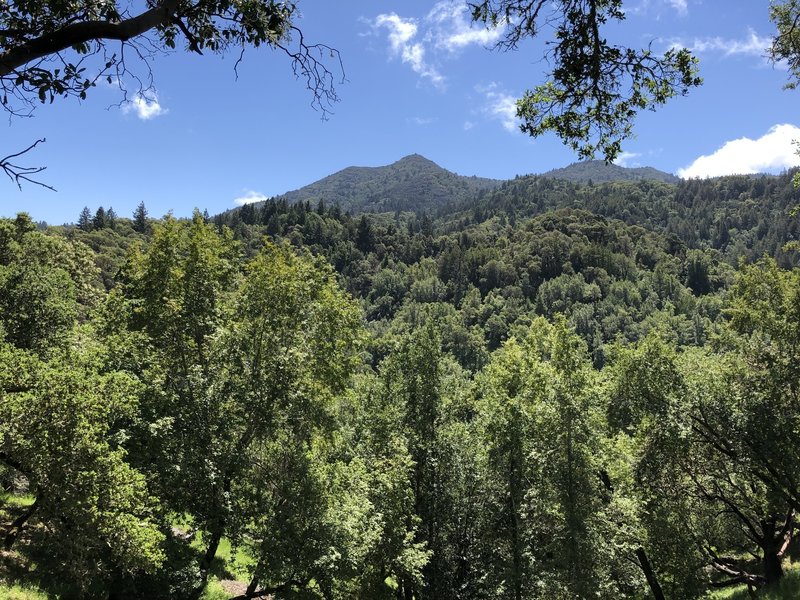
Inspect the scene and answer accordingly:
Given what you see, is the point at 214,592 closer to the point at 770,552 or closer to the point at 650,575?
the point at 650,575

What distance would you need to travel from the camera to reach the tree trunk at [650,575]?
20.1m

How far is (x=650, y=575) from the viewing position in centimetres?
2030

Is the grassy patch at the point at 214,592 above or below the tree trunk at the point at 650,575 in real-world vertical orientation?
above

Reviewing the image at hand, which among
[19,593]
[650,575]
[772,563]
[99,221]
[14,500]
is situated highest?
[99,221]

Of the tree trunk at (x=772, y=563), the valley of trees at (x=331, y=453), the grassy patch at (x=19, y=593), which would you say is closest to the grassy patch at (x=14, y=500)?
the valley of trees at (x=331, y=453)

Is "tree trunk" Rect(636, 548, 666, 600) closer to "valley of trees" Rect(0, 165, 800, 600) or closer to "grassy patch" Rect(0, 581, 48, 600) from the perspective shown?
"valley of trees" Rect(0, 165, 800, 600)

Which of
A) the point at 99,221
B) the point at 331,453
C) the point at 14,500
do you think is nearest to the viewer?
the point at 14,500

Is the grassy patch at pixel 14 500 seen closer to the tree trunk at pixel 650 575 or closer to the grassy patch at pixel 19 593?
the grassy patch at pixel 19 593

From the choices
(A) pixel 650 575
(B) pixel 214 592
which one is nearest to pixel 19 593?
(B) pixel 214 592

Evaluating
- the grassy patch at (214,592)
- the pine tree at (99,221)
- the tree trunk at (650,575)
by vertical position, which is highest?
the pine tree at (99,221)

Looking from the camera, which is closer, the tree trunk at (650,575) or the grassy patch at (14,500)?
the grassy patch at (14,500)

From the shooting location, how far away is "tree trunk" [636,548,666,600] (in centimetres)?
2012

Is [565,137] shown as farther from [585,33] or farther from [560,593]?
[560,593]

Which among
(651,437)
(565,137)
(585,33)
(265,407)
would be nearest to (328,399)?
(265,407)
